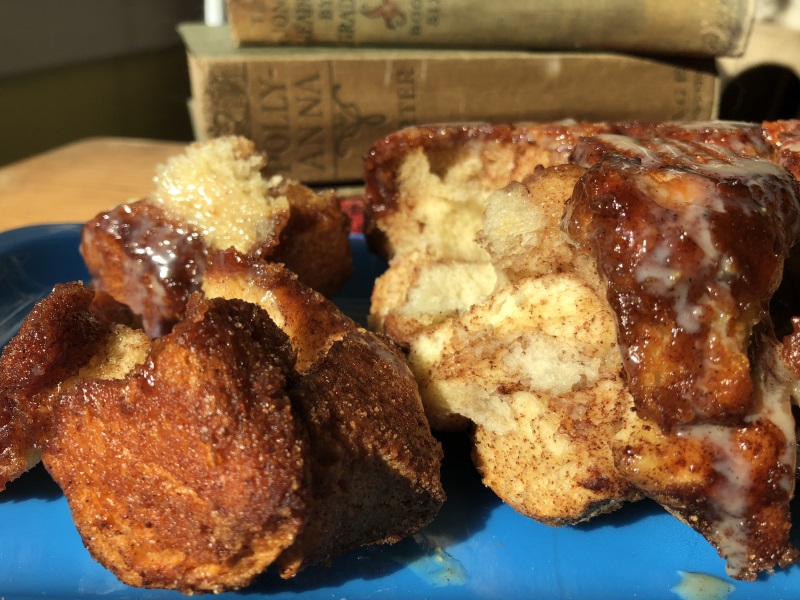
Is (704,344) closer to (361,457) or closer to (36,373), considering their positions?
(361,457)

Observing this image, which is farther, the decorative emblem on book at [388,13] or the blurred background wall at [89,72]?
the blurred background wall at [89,72]

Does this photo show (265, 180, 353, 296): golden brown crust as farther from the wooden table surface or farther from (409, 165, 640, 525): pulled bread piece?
the wooden table surface

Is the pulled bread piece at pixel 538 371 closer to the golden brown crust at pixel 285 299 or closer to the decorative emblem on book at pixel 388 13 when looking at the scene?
the golden brown crust at pixel 285 299

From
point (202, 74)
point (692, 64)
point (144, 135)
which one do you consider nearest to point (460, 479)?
point (202, 74)

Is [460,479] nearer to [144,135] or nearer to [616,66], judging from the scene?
[616,66]

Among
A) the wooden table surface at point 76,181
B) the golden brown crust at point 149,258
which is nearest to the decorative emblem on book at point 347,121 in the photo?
the wooden table surface at point 76,181

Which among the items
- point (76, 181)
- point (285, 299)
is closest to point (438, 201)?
point (285, 299)
